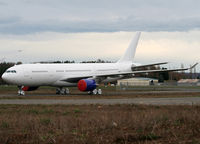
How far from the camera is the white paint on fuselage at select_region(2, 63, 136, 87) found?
42.4 metres

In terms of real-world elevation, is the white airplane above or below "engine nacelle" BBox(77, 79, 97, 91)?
above

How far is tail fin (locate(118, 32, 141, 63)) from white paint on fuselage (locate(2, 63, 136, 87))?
2.85m

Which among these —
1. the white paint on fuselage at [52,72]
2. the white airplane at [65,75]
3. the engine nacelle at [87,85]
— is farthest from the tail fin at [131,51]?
the engine nacelle at [87,85]

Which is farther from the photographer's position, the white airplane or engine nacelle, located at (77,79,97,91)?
the white airplane

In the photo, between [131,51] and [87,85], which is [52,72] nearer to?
[87,85]

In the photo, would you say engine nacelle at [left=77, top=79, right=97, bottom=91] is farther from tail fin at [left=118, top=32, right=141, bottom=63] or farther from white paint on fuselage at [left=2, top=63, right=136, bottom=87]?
tail fin at [left=118, top=32, right=141, bottom=63]

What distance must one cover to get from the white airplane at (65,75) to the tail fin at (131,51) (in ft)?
3.81

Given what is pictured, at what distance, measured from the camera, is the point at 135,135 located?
35.8ft

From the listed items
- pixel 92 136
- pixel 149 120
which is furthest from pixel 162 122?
pixel 92 136

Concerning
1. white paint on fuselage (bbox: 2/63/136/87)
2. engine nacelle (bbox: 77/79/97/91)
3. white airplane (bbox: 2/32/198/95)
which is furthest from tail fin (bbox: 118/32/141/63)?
engine nacelle (bbox: 77/79/97/91)

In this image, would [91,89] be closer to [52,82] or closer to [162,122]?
[52,82]

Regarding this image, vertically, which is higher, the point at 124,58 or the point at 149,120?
the point at 124,58

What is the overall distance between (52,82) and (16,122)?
3111 cm

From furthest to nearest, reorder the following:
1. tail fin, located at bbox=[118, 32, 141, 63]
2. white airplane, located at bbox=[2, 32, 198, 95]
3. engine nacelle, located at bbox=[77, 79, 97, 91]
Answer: tail fin, located at bbox=[118, 32, 141, 63] → white airplane, located at bbox=[2, 32, 198, 95] → engine nacelle, located at bbox=[77, 79, 97, 91]
